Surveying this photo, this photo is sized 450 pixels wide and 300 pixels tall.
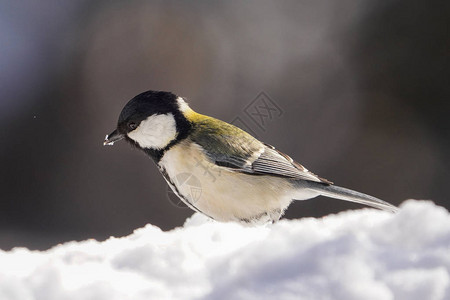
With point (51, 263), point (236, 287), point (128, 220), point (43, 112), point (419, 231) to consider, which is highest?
point (419, 231)

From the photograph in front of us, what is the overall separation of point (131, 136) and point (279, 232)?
651mm

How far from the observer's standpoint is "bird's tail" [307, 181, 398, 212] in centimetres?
112

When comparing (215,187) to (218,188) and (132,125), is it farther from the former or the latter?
(132,125)

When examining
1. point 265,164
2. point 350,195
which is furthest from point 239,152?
point 350,195

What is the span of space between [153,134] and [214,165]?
0.16 m

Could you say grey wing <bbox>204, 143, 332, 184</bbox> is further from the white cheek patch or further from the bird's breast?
the white cheek patch

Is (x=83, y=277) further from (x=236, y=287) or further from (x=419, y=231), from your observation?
(x=419, y=231)

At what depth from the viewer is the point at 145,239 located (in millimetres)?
710

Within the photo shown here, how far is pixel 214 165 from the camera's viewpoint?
112 cm

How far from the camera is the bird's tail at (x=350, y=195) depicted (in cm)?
112

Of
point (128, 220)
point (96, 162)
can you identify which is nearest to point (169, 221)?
point (128, 220)
